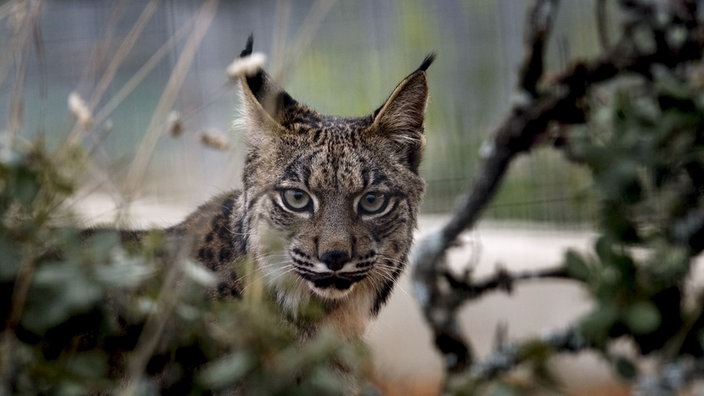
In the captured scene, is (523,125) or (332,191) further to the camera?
(523,125)

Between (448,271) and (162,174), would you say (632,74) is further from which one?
(162,174)

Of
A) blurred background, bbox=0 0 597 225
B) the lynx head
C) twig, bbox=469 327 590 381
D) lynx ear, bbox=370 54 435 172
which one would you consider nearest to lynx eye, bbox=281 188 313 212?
the lynx head

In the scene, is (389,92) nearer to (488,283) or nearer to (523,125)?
(488,283)

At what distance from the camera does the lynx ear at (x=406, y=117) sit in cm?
343

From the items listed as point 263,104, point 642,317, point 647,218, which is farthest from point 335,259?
point 642,317

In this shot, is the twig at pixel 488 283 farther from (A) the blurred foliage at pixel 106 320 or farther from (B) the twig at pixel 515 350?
(A) the blurred foliage at pixel 106 320

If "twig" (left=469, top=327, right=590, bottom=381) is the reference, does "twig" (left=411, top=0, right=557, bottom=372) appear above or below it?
above

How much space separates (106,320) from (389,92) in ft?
16.6

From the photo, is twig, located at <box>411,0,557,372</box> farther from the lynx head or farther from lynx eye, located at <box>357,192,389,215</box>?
lynx eye, located at <box>357,192,389,215</box>

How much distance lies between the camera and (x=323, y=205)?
3355mm

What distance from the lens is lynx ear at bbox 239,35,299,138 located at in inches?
133

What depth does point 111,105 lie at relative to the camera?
3197 millimetres

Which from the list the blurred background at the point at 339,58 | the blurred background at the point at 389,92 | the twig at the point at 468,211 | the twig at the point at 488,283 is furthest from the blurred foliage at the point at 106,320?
the blurred background at the point at 339,58

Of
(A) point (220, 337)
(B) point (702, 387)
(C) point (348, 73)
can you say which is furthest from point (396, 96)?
(C) point (348, 73)
